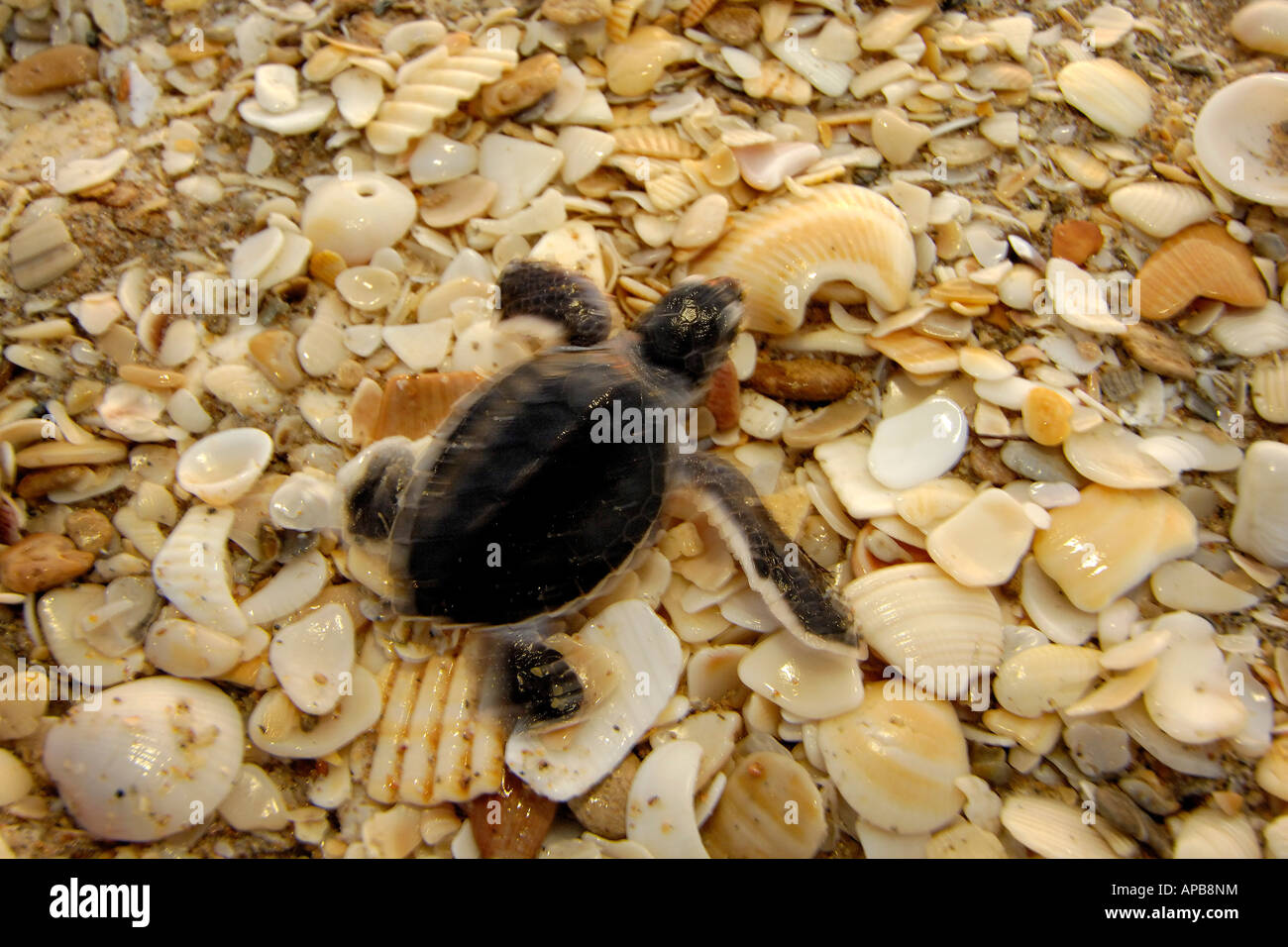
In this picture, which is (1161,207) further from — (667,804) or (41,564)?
(41,564)

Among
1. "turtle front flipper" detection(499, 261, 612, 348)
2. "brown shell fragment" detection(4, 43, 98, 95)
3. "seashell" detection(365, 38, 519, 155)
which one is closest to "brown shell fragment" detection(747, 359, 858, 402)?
"turtle front flipper" detection(499, 261, 612, 348)

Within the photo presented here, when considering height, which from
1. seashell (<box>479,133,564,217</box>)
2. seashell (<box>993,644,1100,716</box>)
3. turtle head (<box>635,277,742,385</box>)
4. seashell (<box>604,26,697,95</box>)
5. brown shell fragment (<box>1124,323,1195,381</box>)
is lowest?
seashell (<box>993,644,1100,716</box>)

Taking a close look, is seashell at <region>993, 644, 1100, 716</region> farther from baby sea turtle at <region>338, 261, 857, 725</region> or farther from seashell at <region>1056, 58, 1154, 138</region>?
seashell at <region>1056, 58, 1154, 138</region>

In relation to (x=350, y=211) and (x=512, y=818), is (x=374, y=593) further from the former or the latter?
(x=350, y=211)

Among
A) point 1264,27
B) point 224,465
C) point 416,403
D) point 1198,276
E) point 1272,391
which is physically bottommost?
point 224,465

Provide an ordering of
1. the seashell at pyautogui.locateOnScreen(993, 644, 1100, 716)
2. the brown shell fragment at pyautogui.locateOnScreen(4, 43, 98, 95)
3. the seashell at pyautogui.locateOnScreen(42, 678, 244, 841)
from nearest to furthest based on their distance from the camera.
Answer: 1. the seashell at pyautogui.locateOnScreen(42, 678, 244, 841)
2. the seashell at pyautogui.locateOnScreen(993, 644, 1100, 716)
3. the brown shell fragment at pyautogui.locateOnScreen(4, 43, 98, 95)

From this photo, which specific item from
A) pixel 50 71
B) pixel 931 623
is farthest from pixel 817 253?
pixel 50 71

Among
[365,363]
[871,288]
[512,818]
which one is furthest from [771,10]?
[512,818]

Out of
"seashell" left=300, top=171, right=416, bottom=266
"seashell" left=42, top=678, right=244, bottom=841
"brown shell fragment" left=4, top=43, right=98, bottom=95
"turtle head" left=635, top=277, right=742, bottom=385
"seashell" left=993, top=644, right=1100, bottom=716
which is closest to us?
"seashell" left=42, top=678, right=244, bottom=841
